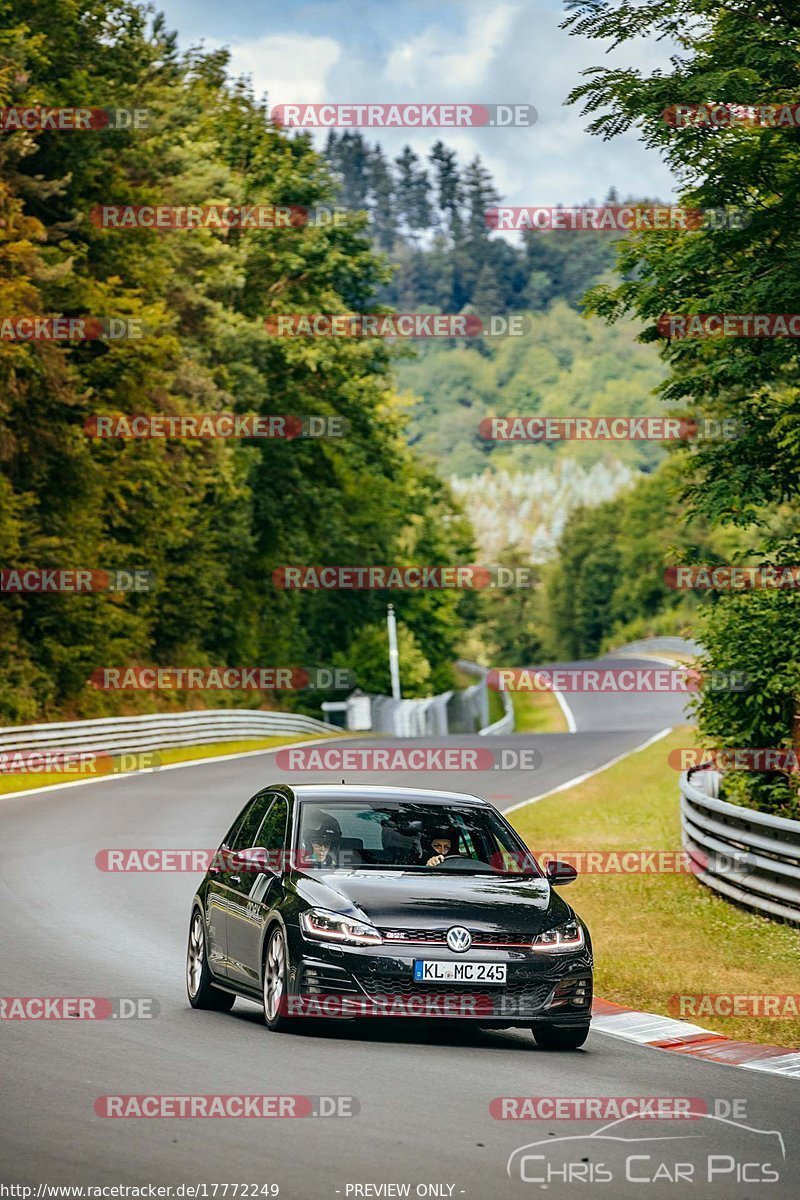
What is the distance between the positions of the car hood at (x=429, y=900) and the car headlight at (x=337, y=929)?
0.17ft

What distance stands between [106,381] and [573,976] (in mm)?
35268

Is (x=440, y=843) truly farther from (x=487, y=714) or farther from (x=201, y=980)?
(x=487, y=714)

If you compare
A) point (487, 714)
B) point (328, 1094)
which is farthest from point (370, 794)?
point (487, 714)

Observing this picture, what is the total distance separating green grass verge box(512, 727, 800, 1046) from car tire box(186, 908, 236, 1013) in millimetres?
2902

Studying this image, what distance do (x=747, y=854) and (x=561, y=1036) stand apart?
6900 mm

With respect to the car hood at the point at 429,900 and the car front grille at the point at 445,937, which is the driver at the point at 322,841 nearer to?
the car hood at the point at 429,900

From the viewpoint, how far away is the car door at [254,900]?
1089 centimetres

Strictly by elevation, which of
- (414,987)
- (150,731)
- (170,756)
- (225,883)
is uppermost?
(225,883)

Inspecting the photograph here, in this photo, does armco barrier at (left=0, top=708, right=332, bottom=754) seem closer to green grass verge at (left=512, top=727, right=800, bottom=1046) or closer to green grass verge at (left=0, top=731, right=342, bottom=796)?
green grass verge at (left=0, top=731, right=342, bottom=796)

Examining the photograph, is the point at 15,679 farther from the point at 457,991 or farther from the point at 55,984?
the point at 457,991

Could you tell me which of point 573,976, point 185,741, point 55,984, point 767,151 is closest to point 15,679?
point 185,741

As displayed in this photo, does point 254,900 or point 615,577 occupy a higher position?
point 615,577

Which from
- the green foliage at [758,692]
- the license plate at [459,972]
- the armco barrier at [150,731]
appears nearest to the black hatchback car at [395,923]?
the license plate at [459,972]

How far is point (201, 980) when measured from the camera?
38.6ft
